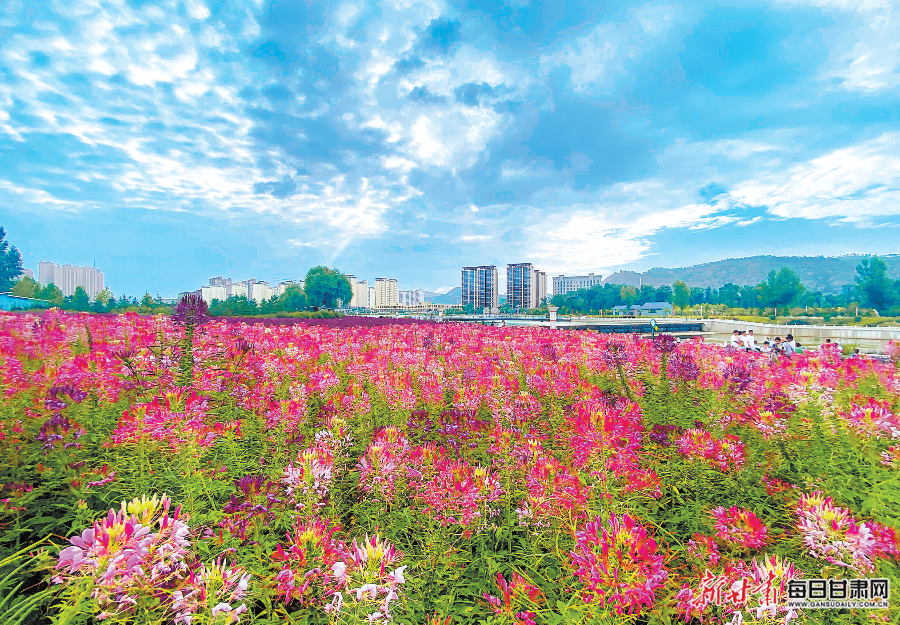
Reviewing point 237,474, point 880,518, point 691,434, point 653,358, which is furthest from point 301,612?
point 653,358

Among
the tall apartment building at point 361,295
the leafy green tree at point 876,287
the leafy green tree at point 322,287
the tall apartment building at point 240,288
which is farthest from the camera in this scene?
the tall apartment building at point 361,295

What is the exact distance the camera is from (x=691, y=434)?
2.85m

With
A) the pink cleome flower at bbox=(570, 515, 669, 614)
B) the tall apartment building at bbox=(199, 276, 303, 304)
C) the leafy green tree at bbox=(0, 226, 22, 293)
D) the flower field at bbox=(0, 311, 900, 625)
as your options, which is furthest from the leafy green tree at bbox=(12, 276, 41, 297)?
the tall apartment building at bbox=(199, 276, 303, 304)

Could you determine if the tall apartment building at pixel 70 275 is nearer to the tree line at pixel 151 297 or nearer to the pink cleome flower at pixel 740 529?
the tree line at pixel 151 297

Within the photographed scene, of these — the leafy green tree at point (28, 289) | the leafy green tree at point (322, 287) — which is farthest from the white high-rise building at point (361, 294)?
the leafy green tree at point (28, 289)

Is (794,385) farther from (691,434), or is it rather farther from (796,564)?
(796,564)

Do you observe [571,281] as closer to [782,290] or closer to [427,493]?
[782,290]

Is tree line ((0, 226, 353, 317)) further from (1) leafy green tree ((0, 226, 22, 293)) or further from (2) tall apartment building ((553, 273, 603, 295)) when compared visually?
(2) tall apartment building ((553, 273, 603, 295))

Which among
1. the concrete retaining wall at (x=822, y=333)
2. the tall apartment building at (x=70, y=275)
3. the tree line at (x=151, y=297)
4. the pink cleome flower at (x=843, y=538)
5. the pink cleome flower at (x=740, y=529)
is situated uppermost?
the tall apartment building at (x=70, y=275)

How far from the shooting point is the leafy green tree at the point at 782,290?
5169 centimetres

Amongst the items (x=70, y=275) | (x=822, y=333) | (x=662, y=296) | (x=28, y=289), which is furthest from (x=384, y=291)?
(x=822, y=333)

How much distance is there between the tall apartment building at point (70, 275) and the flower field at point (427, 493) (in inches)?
3087

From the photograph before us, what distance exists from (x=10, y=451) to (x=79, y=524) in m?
0.94

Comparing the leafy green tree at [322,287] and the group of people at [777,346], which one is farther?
the leafy green tree at [322,287]
